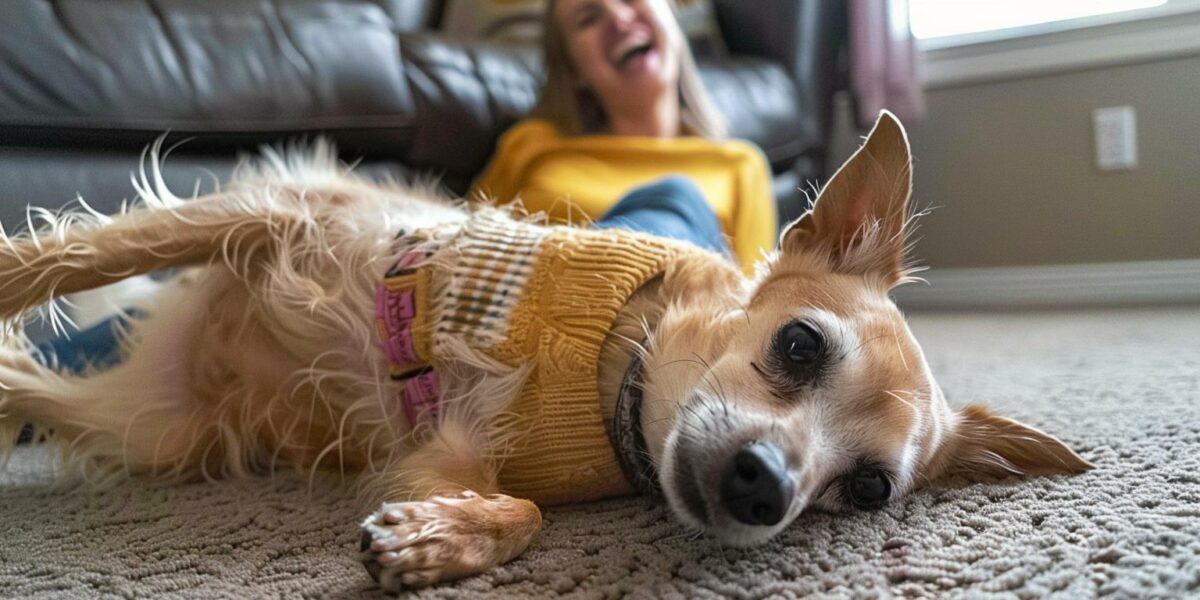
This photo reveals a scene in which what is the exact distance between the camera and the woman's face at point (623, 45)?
2.65 meters

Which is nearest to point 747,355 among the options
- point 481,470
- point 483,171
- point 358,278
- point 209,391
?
point 481,470

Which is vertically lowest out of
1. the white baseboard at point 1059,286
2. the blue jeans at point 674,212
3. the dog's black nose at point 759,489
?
the white baseboard at point 1059,286

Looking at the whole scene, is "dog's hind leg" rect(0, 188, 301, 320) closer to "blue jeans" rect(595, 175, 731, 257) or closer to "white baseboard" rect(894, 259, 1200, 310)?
"blue jeans" rect(595, 175, 731, 257)

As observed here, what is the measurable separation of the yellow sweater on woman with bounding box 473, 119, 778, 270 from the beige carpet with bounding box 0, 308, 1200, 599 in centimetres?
132

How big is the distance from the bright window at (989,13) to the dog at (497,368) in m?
3.15

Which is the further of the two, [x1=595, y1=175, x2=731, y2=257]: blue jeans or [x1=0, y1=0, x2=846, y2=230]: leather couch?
[x1=595, y1=175, x2=731, y2=257]: blue jeans

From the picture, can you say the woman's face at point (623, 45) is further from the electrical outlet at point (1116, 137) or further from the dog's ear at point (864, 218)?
the electrical outlet at point (1116, 137)

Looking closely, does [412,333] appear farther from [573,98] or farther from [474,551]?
[573,98]

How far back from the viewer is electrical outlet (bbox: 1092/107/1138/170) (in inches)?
143

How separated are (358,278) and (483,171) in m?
1.36

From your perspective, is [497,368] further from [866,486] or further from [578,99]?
[578,99]

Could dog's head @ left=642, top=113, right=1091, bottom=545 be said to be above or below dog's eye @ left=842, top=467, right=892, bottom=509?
above

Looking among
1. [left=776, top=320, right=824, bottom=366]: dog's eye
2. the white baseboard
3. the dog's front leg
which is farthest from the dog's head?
the white baseboard

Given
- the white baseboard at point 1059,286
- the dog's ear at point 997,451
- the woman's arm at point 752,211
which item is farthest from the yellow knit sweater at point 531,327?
the white baseboard at point 1059,286
